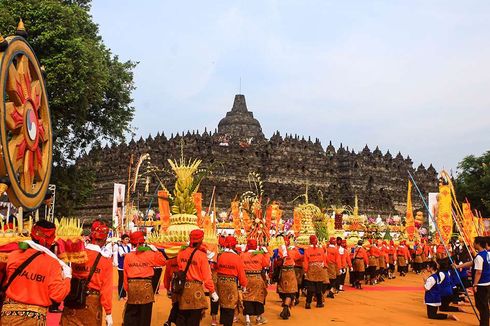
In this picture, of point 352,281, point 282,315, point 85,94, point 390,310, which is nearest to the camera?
point 282,315

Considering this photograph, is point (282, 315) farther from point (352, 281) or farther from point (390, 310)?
point (352, 281)

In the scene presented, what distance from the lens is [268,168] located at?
5091 cm

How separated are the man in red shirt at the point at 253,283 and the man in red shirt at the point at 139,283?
8.28 feet

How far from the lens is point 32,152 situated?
4.84 m

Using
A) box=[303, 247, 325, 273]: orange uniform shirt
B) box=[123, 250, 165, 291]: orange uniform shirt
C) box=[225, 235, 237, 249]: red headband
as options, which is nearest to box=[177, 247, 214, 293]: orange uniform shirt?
box=[123, 250, 165, 291]: orange uniform shirt

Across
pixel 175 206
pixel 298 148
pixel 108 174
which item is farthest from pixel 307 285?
pixel 298 148

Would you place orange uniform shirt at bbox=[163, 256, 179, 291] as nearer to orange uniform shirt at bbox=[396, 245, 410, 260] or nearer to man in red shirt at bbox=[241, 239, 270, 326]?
man in red shirt at bbox=[241, 239, 270, 326]

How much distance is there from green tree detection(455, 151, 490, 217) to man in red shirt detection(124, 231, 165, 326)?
38190mm

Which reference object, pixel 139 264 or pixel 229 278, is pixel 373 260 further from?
pixel 139 264

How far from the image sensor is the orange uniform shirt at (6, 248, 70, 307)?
192 inches

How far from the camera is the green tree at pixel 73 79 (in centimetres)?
1952

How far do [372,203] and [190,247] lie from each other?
50067 millimetres

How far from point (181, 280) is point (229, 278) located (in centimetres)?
176

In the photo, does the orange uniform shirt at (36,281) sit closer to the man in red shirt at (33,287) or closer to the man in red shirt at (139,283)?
the man in red shirt at (33,287)
